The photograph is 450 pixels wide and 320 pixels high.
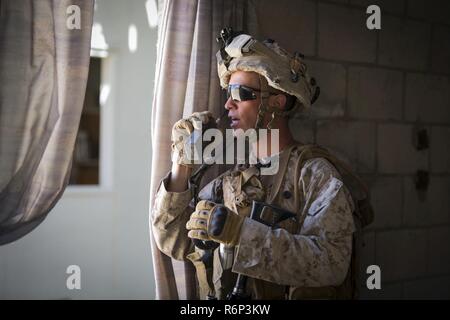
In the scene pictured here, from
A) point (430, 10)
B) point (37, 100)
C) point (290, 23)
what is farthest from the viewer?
point (430, 10)

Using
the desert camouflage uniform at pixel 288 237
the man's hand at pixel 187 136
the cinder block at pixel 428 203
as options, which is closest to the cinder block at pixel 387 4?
the cinder block at pixel 428 203

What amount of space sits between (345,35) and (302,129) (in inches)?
22.8

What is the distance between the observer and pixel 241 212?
5.44 feet

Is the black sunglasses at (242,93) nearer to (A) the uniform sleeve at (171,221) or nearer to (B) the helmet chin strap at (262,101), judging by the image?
(B) the helmet chin strap at (262,101)

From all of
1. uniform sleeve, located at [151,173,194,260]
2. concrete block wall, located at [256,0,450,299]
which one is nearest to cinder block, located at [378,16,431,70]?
concrete block wall, located at [256,0,450,299]

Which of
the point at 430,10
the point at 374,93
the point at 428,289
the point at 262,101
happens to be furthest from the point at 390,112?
the point at 262,101

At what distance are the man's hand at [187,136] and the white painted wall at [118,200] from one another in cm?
212

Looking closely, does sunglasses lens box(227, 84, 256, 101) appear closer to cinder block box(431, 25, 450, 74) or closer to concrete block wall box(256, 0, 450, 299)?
concrete block wall box(256, 0, 450, 299)

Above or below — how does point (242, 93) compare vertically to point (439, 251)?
above

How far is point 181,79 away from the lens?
198 centimetres

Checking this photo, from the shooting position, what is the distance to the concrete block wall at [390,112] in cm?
235

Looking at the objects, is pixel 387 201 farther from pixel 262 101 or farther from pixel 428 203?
pixel 262 101

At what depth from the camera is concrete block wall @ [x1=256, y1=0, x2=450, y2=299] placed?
2348mm
